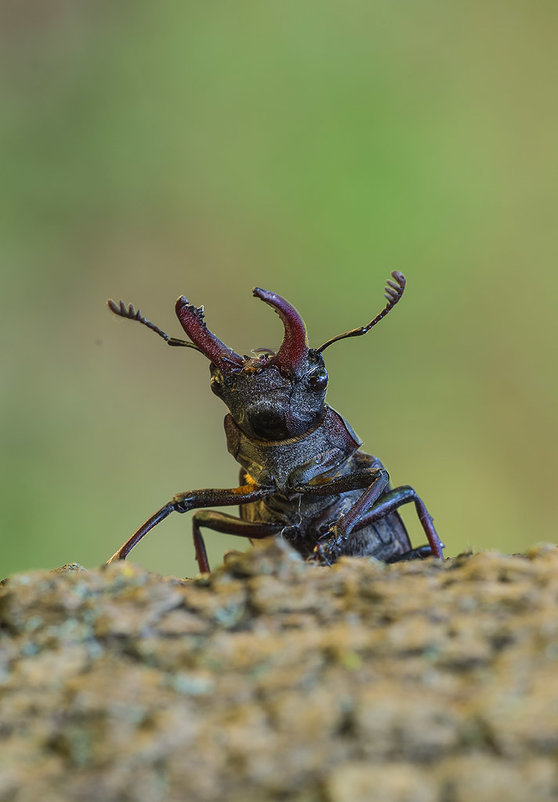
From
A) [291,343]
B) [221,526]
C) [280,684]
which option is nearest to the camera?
[280,684]

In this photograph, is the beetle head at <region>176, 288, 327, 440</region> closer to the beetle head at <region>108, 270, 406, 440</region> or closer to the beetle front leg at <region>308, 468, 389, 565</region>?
the beetle head at <region>108, 270, 406, 440</region>

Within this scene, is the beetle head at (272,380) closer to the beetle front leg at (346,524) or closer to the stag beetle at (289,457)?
the stag beetle at (289,457)

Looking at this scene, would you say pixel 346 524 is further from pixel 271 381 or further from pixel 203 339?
pixel 203 339

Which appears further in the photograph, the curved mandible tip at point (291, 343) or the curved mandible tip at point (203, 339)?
the curved mandible tip at point (203, 339)

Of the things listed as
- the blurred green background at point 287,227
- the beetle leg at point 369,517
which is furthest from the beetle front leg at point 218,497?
the blurred green background at point 287,227

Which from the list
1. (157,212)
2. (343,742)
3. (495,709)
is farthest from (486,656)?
(157,212)

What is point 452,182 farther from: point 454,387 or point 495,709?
point 495,709

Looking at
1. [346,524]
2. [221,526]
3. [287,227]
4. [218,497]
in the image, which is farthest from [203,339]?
[287,227]
